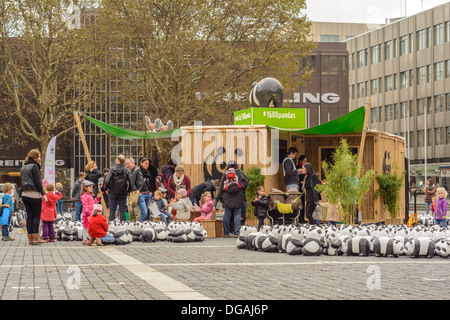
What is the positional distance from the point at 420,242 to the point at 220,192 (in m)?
6.54

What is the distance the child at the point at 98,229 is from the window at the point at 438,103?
69599 millimetres

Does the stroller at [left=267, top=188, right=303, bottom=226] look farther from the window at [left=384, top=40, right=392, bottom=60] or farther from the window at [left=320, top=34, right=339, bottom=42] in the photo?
the window at [left=320, top=34, right=339, bottom=42]

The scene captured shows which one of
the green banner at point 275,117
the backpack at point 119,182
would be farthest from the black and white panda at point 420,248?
the green banner at point 275,117

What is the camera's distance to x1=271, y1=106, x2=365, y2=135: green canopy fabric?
18969 millimetres

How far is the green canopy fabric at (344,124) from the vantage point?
19.0 meters

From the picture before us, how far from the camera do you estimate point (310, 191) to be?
790 inches

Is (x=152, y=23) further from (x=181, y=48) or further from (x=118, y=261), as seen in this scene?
(x=118, y=261)

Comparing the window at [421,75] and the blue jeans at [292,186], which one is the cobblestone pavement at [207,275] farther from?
the window at [421,75]

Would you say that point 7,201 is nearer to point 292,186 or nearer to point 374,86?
point 292,186

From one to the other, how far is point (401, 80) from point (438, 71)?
7.44 meters

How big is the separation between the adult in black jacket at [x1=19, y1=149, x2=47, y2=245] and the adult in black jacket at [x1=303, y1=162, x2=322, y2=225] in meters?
6.62

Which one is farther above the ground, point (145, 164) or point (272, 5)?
point (272, 5)

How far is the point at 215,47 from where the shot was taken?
3634 cm
